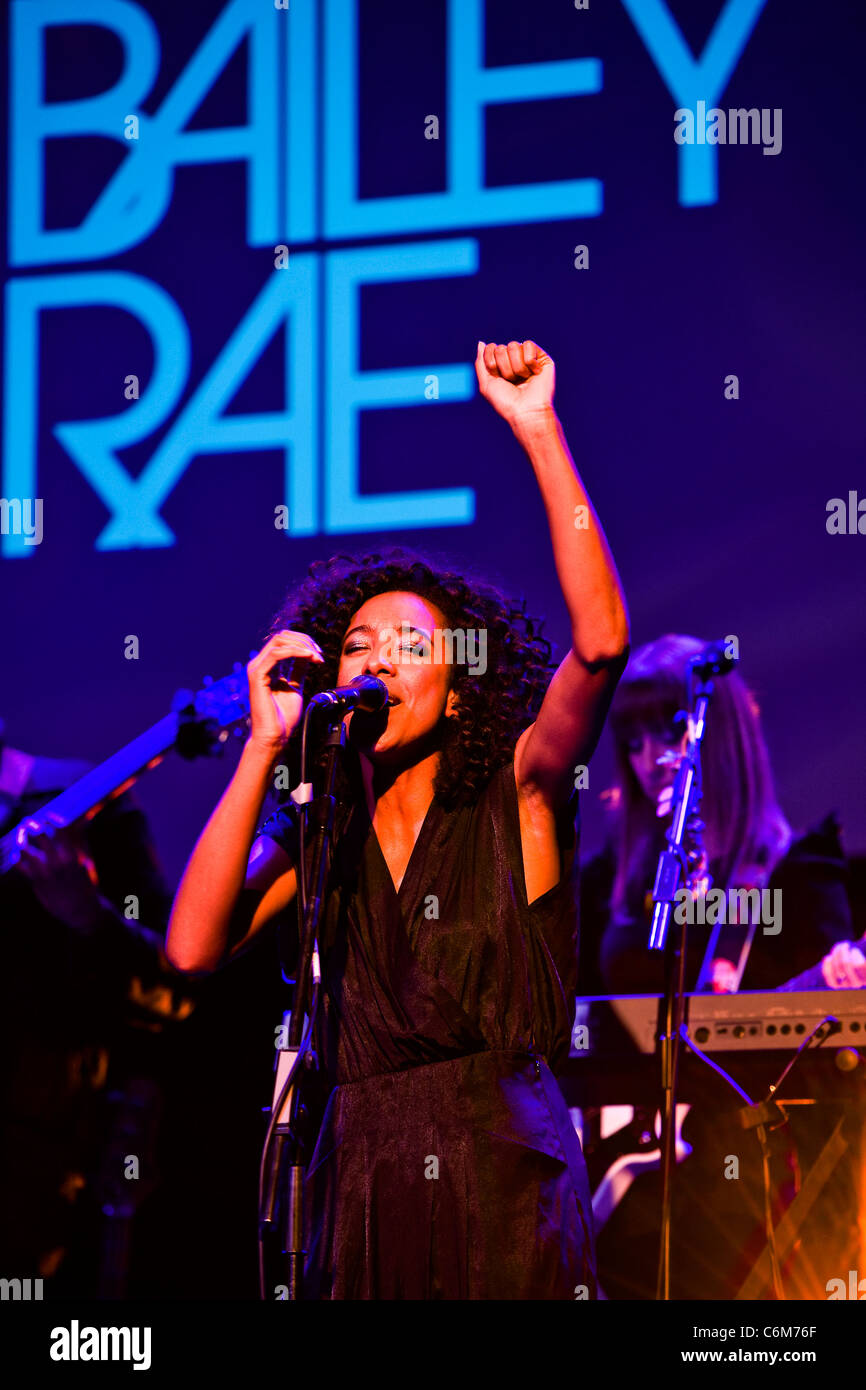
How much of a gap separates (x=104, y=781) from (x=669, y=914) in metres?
1.67

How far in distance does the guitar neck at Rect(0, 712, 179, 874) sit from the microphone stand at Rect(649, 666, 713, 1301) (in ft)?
4.63

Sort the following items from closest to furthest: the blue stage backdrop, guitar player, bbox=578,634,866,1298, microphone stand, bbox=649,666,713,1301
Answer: microphone stand, bbox=649,666,713,1301, guitar player, bbox=578,634,866,1298, the blue stage backdrop

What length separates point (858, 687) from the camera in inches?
163

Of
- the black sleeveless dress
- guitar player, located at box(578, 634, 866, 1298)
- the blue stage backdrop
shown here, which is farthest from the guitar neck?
the black sleeveless dress

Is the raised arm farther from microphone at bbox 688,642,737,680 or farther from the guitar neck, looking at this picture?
the guitar neck

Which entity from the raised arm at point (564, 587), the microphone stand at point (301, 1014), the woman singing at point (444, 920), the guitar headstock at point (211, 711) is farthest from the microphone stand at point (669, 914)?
the guitar headstock at point (211, 711)

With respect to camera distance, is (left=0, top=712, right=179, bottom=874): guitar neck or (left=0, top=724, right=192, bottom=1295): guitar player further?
(left=0, top=712, right=179, bottom=874): guitar neck

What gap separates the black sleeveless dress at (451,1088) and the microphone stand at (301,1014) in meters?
0.09

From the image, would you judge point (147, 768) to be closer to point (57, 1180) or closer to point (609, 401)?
point (57, 1180)

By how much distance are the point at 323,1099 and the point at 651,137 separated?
9.97ft

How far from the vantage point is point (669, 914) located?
3.16m

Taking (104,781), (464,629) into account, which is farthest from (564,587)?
(104,781)

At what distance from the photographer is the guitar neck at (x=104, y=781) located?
4.05 meters

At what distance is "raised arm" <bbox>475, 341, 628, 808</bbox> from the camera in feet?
7.72
